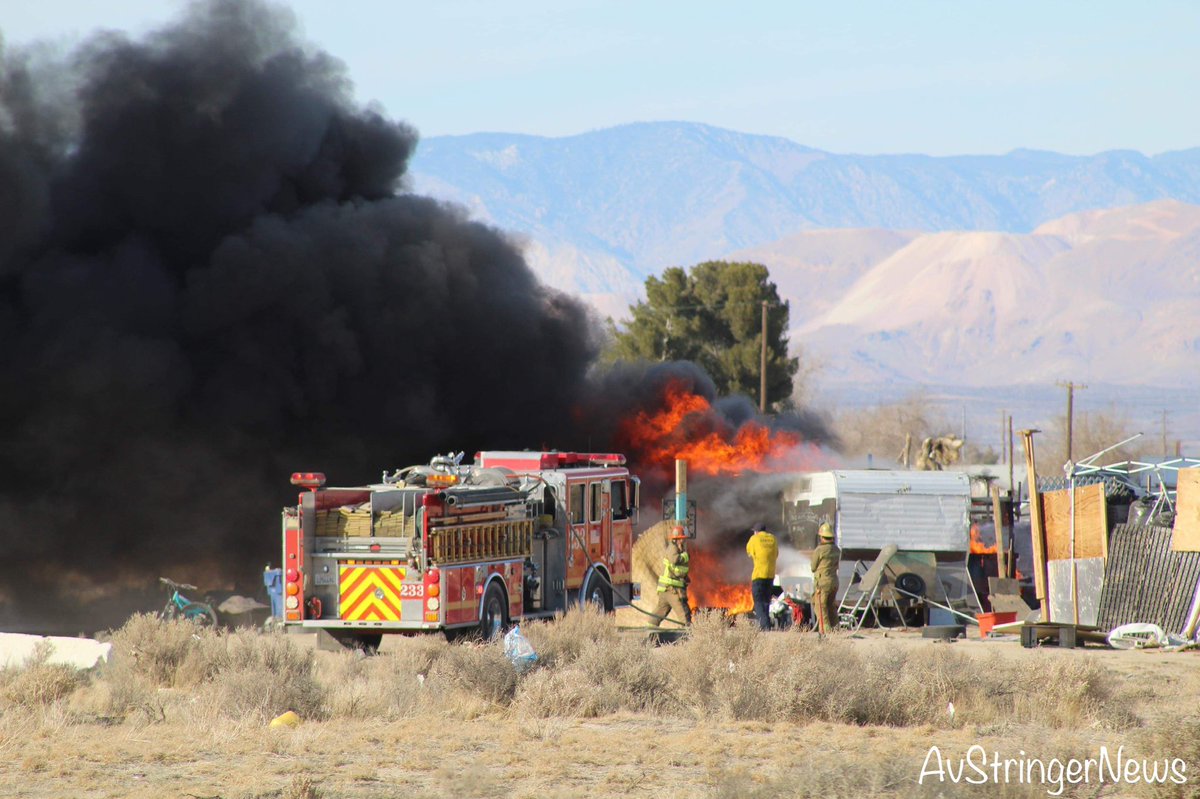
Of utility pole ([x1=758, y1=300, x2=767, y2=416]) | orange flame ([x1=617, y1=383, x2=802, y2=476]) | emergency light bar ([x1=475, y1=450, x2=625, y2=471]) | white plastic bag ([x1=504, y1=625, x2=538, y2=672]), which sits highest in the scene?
utility pole ([x1=758, y1=300, x2=767, y2=416])

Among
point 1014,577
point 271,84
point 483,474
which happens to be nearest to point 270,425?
point 271,84

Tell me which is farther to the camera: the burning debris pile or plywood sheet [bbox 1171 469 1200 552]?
the burning debris pile

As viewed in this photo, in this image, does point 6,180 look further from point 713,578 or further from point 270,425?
point 713,578

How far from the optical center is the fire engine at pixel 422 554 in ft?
59.2

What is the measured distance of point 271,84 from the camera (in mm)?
35625

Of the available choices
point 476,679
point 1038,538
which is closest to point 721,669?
point 476,679

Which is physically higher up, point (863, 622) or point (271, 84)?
point (271, 84)

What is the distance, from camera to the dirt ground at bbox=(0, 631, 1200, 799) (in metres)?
10.0

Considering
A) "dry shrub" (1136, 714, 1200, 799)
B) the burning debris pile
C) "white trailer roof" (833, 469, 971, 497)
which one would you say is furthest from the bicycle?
A: "dry shrub" (1136, 714, 1200, 799)

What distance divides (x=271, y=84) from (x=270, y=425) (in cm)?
902

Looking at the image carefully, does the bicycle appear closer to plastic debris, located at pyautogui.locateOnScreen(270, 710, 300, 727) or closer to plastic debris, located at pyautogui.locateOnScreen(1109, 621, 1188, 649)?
plastic debris, located at pyautogui.locateOnScreen(270, 710, 300, 727)

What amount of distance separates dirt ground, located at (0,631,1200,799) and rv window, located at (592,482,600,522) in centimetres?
767

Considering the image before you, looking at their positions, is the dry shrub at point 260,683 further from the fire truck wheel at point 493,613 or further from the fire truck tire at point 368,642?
the fire truck tire at point 368,642

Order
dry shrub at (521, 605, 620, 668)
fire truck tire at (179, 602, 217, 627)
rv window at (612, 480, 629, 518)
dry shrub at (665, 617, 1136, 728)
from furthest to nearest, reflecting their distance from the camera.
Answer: rv window at (612, 480, 629, 518) → fire truck tire at (179, 602, 217, 627) → dry shrub at (521, 605, 620, 668) → dry shrub at (665, 617, 1136, 728)
